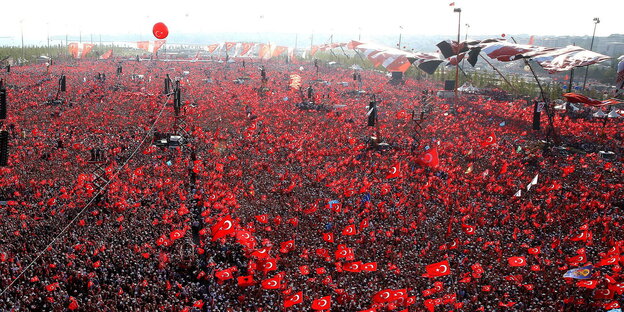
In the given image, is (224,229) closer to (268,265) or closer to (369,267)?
(268,265)

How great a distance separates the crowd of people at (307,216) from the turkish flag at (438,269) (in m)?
0.07

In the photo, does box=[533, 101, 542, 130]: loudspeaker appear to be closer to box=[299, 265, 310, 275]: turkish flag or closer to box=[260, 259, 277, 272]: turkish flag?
box=[299, 265, 310, 275]: turkish flag

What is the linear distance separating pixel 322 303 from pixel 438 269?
12.0 ft

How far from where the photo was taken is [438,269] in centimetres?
1223

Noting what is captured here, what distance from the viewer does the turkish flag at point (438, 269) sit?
1216 cm

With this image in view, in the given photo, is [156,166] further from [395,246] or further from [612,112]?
[612,112]

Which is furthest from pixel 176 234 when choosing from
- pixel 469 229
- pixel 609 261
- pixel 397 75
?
pixel 397 75

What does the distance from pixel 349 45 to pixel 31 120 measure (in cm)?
3458

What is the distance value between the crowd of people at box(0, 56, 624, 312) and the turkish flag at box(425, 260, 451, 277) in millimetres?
65

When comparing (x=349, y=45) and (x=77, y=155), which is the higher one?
(x=349, y=45)

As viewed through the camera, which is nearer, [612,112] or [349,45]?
[612,112]

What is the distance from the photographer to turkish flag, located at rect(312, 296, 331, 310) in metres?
10.9

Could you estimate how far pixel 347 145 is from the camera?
23.8 metres

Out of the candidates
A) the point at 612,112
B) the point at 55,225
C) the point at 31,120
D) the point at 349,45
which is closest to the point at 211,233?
the point at 55,225
